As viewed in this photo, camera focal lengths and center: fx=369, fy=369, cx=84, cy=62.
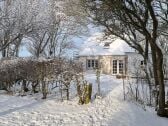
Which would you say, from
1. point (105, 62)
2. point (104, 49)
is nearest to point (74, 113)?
point (105, 62)

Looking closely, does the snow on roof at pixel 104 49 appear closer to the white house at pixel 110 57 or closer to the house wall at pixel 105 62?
the white house at pixel 110 57

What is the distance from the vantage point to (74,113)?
1320cm

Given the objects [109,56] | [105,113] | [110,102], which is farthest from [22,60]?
[109,56]

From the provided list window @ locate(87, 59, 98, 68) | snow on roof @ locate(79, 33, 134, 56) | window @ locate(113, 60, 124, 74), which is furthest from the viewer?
window @ locate(87, 59, 98, 68)

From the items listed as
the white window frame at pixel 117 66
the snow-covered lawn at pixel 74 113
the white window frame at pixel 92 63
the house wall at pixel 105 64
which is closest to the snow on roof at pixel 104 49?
the house wall at pixel 105 64

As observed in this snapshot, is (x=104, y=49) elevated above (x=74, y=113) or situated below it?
above

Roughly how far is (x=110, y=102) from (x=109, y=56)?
28.7 metres

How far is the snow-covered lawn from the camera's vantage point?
1140 cm

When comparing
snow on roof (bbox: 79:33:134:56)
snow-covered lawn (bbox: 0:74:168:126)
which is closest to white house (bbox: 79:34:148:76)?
snow on roof (bbox: 79:33:134:56)

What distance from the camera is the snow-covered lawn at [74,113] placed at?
37.4 ft

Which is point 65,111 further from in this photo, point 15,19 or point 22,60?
point 15,19

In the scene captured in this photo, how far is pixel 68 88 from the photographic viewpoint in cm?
1688

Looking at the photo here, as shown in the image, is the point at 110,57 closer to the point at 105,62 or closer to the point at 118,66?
the point at 105,62

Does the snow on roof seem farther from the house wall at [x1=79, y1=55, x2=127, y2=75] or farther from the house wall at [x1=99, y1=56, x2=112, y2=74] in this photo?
the house wall at [x1=99, y1=56, x2=112, y2=74]
